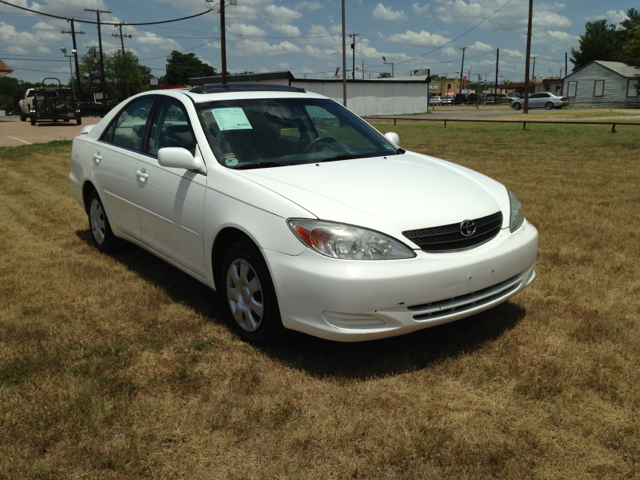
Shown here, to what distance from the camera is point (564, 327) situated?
382 cm

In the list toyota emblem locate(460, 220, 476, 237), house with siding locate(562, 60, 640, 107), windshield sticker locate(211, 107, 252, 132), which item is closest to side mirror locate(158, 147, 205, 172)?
windshield sticker locate(211, 107, 252, 132)

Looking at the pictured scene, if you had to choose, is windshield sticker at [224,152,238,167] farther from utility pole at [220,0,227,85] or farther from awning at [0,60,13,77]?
awning at [0,60,13,77]

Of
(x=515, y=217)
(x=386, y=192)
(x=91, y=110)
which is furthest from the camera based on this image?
(x=91, y=110)

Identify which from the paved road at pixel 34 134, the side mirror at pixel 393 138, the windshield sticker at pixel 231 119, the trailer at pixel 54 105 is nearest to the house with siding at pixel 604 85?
the trailer at pixel 54 105

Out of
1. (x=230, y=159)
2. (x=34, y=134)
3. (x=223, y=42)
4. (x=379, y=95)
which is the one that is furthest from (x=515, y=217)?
(x=379, y=95)

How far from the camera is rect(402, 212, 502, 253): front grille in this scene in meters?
3.09

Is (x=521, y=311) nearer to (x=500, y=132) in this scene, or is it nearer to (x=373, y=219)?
(x=373, y=219)

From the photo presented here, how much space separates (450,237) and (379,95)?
46.2 m

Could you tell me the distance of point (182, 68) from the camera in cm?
11719

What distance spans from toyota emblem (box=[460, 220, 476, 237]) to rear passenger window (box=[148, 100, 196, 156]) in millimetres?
1891

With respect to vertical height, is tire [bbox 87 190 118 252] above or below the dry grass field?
above

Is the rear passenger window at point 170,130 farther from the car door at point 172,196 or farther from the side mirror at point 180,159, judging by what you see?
the side mirror at point 180,159

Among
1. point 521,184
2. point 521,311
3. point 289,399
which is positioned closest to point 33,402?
point 289,399

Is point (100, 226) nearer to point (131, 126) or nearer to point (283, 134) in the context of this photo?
point (131, 126)
